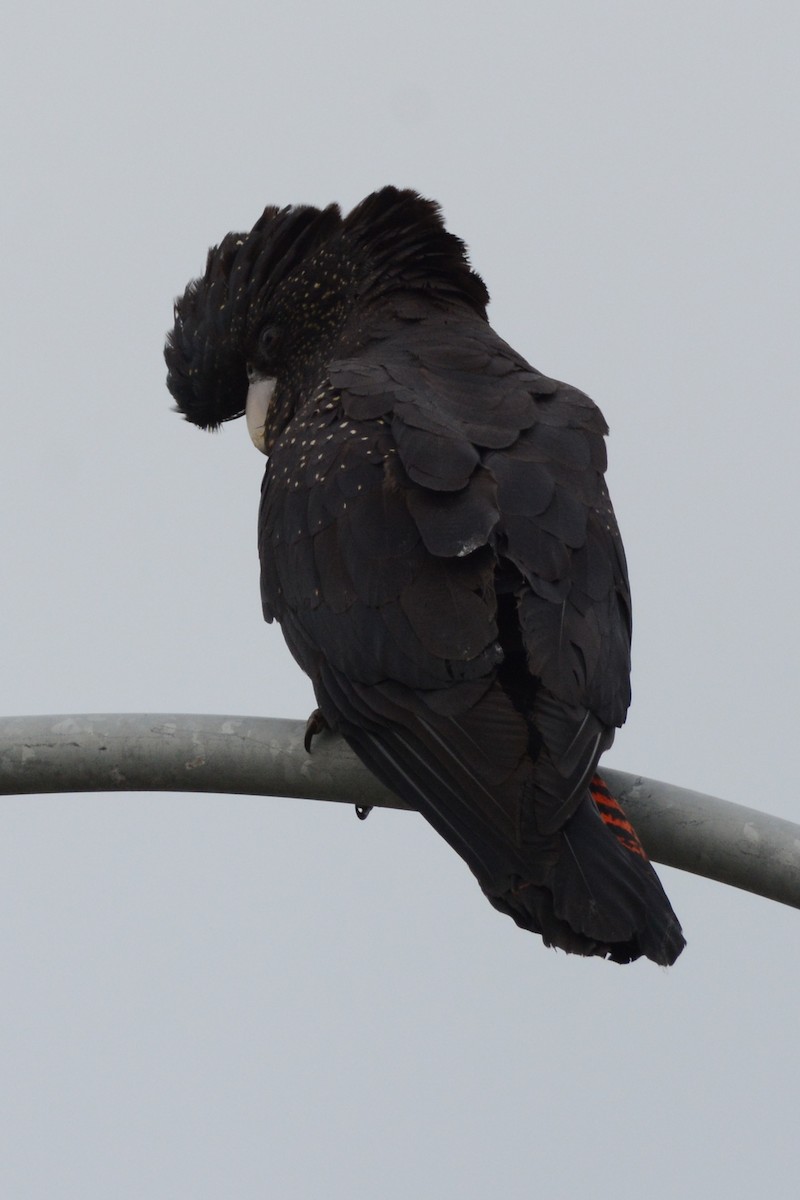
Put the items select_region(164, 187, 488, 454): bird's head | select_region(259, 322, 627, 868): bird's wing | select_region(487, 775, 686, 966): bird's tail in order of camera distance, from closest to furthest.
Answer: select_region(487, 775, 686, 966): bird's tail < select_region(259, 322, 627, 868): bird's wing < select_region(164, 187, 488, 454): bird's head

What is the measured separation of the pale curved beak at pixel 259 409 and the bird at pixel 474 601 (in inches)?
10.5

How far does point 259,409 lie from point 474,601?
2086mm

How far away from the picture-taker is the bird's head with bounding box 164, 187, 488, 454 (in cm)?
572

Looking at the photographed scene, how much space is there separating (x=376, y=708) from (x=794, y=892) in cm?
110

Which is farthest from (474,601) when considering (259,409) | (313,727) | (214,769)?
(259,409)

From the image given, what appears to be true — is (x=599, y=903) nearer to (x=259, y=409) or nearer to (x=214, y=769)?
(x=214, y=769)

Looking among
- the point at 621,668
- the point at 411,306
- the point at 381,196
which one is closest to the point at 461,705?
the point at 621,668

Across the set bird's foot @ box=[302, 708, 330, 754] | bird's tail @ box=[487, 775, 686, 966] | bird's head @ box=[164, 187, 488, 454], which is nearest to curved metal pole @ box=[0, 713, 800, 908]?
bird's foot @ box=[302, 708, 330, 754]

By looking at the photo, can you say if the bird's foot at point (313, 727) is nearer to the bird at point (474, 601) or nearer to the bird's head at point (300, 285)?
the bird at point (474, 601)

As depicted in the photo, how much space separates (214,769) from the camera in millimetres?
3814

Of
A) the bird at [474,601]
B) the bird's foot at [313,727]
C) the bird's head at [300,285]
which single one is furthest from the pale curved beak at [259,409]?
the bird's foot at [313,727]

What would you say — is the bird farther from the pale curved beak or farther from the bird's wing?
the pale curved beak

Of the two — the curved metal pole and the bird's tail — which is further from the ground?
the curved metal pole

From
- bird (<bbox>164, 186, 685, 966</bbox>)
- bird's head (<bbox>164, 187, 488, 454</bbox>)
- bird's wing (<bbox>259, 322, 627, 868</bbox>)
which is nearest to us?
bird (<bbox>164, 186, 685, 966</bbox>)
